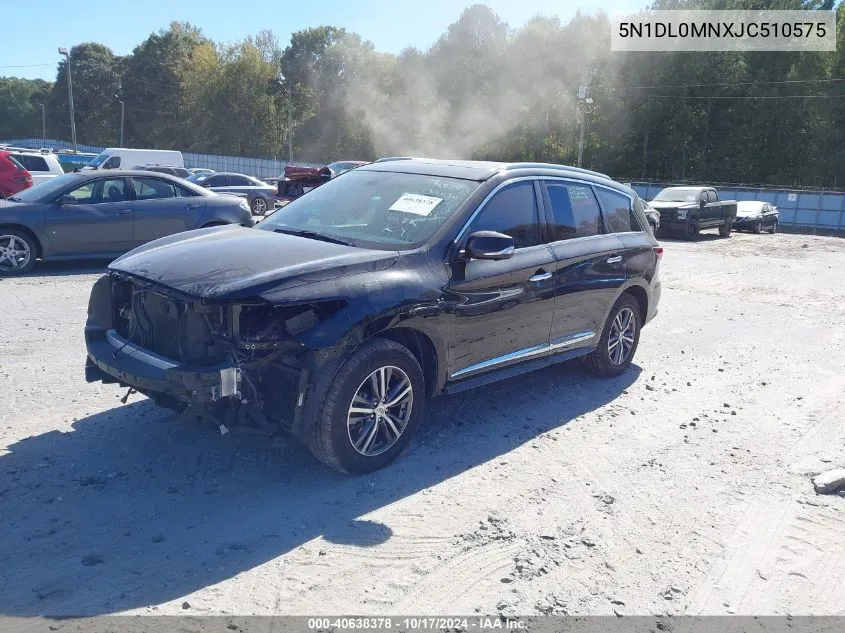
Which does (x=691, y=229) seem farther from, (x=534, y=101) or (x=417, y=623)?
(x=534, y=101)

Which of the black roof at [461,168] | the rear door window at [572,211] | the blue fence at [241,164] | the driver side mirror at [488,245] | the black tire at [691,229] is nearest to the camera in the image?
the driver side mirror at [488,245]

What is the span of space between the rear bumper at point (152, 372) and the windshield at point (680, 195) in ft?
68.7

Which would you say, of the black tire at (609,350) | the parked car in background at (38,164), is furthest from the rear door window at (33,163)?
the black tire at (609,350)

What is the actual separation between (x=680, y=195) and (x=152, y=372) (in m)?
21.6

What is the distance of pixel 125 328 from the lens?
455cm

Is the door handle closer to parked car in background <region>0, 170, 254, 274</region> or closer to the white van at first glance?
parked car in background <region>0, 170, 254, 274</region>

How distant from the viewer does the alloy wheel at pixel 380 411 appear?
164 inches

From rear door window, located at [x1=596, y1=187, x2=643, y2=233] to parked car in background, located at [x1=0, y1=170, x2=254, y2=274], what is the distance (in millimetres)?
5561

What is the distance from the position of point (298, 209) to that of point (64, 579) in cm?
306

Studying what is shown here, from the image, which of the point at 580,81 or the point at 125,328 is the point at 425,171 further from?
the point at 580,81

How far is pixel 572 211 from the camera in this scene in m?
5.83

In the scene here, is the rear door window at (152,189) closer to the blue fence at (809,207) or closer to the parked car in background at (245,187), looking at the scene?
the parked car in background at (245,187)

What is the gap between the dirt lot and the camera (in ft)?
10.5

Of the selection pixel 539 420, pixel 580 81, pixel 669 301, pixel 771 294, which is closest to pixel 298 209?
pixel 539 420
